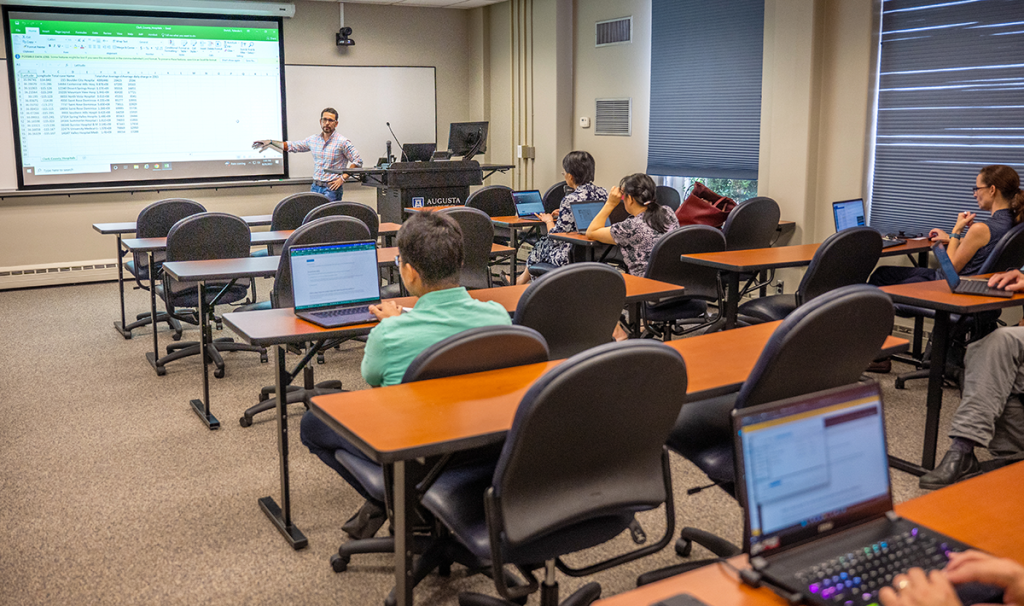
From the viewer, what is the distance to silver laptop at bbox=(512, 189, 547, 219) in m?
6.62

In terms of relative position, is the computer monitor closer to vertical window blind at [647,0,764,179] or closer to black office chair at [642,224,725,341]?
vertical window blind at [647,0,764,179]

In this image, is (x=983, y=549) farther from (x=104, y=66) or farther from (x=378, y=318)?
A: (x=104, y=66)

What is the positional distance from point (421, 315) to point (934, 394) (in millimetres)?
2282

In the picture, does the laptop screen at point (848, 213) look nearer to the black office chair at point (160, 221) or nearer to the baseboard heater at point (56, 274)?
the black office chair at point (160, 221)

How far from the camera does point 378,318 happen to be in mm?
2939

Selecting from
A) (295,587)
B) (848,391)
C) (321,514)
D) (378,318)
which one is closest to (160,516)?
(321,514)

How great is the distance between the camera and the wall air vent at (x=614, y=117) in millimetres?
7566

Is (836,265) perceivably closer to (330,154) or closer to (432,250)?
(432,250)

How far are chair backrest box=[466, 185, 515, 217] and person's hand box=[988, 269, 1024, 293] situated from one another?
3.98m

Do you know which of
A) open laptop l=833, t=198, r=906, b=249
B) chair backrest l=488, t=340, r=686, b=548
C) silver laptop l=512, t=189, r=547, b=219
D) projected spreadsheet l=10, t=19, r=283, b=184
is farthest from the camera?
projected spreadsheet l=10, t=19, r=283, b=184

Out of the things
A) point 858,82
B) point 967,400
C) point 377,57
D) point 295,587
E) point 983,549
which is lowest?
point 295,587

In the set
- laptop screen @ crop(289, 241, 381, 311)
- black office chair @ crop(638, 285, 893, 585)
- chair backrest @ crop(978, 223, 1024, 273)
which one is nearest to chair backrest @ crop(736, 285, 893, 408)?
black office chair @ crop(638, 285, 893, 585)

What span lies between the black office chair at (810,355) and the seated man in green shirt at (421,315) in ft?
2.24

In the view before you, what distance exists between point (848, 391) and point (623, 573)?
147cm
